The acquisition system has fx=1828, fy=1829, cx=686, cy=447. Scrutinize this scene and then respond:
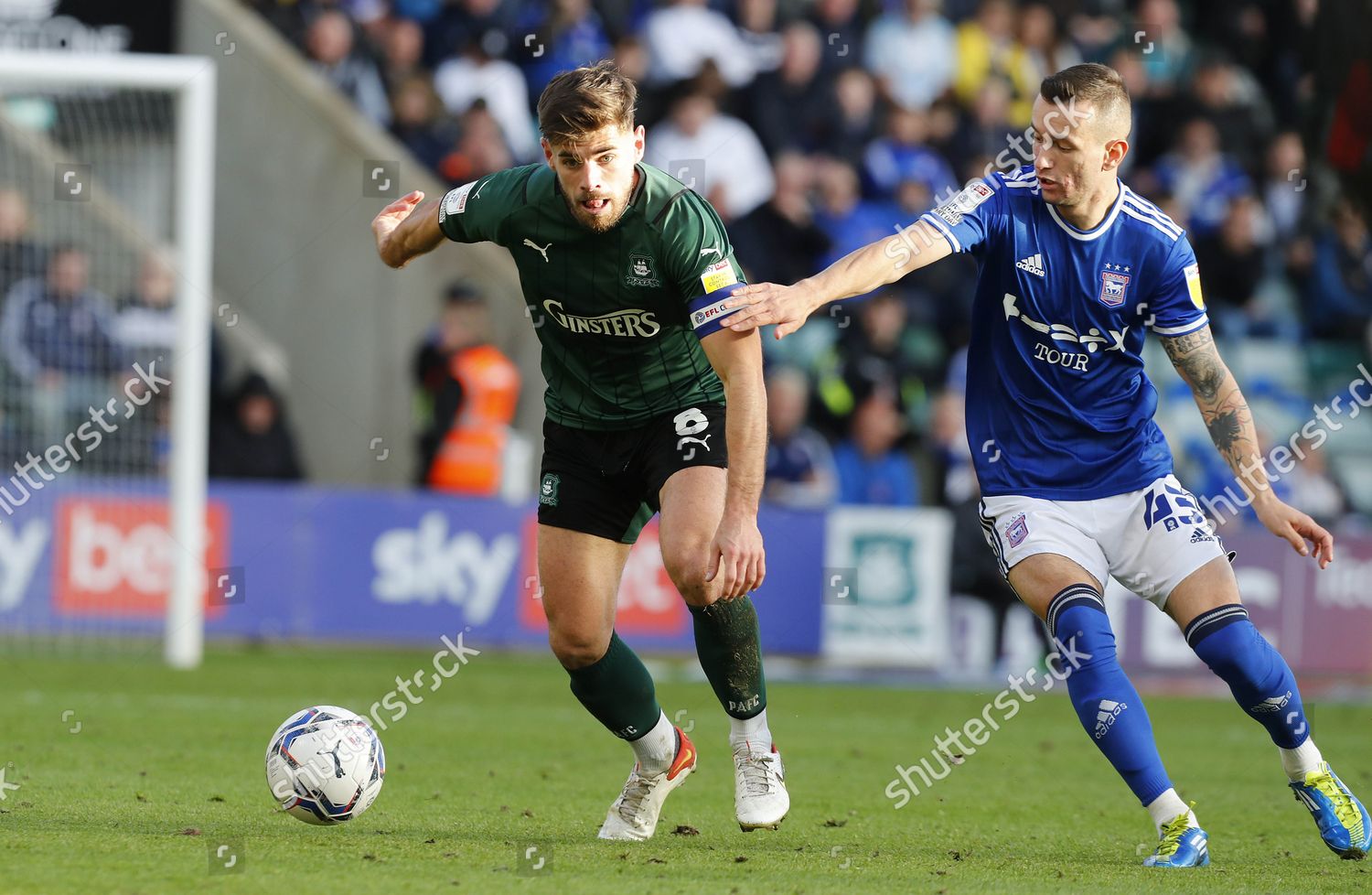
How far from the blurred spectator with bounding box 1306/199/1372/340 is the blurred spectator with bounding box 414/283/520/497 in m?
8.34

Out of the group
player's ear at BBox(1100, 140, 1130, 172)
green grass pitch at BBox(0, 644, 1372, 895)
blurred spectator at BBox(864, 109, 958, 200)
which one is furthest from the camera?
blurred spectator at BBox(864, 109, 958, 200)

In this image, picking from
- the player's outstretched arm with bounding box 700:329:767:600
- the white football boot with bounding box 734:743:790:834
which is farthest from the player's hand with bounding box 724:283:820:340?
the white football boot with bounding box 734:743:790:834

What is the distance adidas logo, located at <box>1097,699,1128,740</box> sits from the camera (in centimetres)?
591

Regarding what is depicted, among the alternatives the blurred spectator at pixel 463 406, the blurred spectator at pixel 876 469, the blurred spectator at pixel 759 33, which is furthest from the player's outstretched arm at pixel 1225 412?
the blurred spectator at pixel 759 33

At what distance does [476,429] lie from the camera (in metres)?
14.7

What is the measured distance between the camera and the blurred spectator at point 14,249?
13.6m

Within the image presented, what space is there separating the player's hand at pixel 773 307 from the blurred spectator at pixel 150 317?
9340 millimetres

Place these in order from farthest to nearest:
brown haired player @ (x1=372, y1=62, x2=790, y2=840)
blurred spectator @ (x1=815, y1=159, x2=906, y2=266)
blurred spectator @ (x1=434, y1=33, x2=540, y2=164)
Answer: blurred spectator @ (x1=815, y1=159, x2=906, y2=266) → blurred spectator @ (x1=434, y1=33, x2=540, y2=164) → brown haired player @ (x1=372, y1=62, x2=790, y2=840)

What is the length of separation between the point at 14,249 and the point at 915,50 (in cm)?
897

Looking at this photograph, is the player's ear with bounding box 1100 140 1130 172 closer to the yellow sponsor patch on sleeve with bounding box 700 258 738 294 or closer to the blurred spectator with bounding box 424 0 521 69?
the yellow sponsor patch on sleeve with bounding box 700 258 738 294

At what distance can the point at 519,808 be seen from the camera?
7.10m

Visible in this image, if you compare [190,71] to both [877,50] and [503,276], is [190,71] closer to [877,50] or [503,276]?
[503,276]

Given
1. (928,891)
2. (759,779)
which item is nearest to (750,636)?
(759,779)

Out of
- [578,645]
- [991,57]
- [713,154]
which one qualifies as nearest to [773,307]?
[578,645]
